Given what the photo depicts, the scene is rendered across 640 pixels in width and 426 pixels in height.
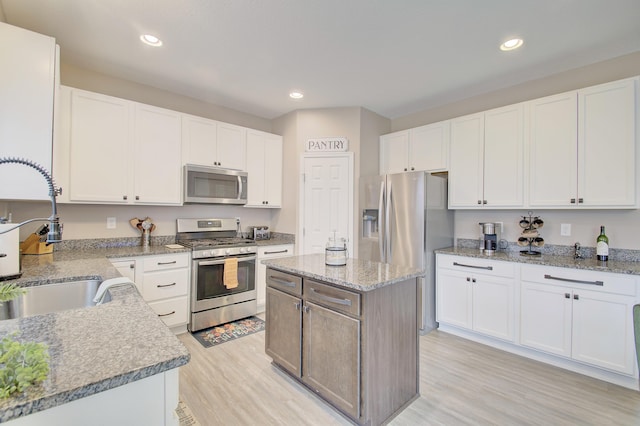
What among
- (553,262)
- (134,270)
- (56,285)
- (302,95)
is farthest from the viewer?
(302,95)

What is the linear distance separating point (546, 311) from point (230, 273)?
10.3 feet

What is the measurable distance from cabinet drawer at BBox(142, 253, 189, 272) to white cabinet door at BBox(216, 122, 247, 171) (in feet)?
4.09

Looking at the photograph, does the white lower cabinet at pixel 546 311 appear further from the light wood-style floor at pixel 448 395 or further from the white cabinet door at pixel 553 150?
the white cabinet door at pixel 553 150

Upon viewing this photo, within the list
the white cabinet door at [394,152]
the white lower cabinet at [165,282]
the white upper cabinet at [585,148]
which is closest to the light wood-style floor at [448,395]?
the white lower cabinet at [165,282]

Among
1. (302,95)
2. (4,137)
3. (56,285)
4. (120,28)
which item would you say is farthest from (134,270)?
(302,95)

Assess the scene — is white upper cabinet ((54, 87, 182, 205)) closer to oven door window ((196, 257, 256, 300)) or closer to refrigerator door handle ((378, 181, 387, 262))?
oven door window ((196, 257, 256, 300))

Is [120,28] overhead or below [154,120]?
overhead

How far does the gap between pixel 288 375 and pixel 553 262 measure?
2.48 metres

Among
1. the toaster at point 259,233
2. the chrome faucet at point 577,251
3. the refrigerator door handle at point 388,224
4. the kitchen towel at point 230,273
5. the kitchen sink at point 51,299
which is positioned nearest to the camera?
the kitchen sink at point 51,299

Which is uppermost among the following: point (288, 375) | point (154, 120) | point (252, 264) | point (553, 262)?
point (154, 120)

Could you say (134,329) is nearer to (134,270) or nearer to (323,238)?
(134,270)

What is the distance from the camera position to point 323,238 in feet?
13.2

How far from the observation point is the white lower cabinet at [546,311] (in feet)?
7.41

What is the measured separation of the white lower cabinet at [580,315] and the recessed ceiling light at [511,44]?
195 centimetres
